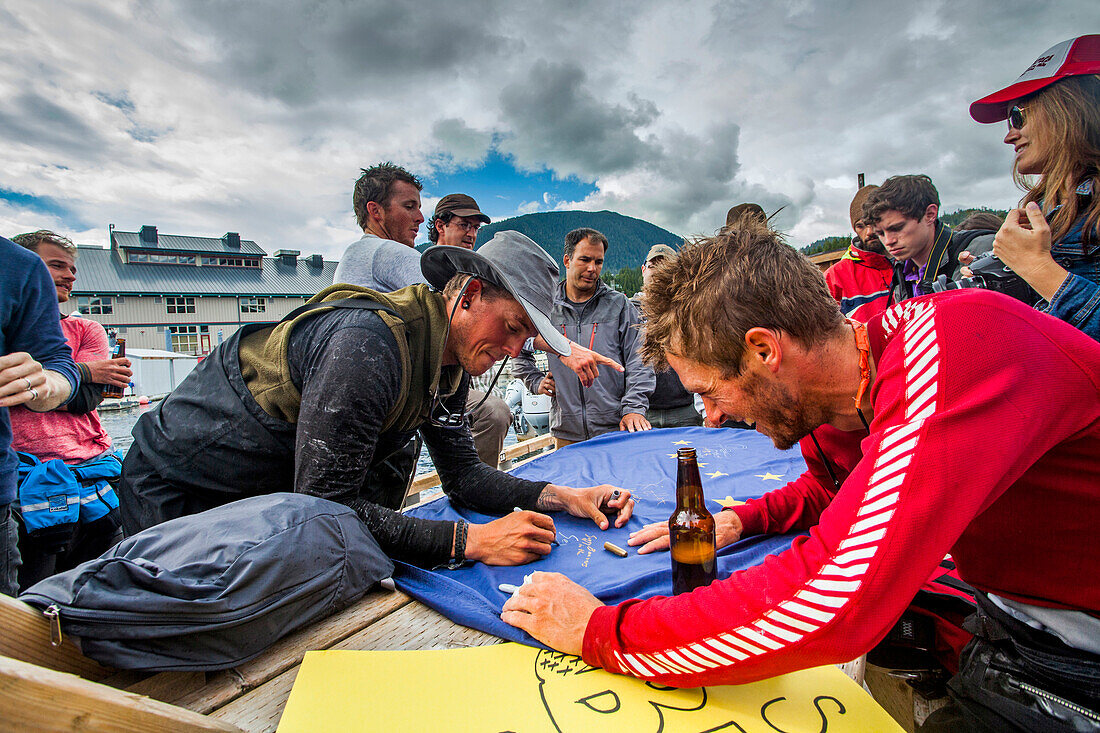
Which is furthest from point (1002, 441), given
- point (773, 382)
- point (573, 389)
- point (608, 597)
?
point (573, 389)

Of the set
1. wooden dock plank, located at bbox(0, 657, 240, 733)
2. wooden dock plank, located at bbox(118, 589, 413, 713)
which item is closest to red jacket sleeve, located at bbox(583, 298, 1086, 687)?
wooden dock plank, located at bbox(118, 589, 413, 713)

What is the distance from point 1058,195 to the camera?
6.56 feet

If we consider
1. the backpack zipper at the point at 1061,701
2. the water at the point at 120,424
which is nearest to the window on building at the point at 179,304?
the water at the point at 120,424

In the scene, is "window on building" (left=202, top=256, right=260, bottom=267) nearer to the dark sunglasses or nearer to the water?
the water

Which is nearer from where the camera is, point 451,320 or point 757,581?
point 757,581

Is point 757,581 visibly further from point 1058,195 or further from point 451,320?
point 1058,195

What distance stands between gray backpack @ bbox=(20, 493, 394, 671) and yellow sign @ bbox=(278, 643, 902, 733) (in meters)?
0.16

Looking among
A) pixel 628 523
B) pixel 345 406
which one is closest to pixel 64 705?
pixel 345 406

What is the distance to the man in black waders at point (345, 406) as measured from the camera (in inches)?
60.4

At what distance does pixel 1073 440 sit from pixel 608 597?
1.13 m

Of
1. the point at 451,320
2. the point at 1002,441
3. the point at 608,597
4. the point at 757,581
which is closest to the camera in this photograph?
the point at 1002,441

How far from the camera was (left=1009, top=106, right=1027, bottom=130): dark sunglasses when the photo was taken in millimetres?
2098

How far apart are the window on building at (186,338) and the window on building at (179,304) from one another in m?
1.64

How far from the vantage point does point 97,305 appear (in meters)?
37.8
